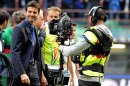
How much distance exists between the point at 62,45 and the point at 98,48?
0.51 meters

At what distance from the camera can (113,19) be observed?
64.1ft

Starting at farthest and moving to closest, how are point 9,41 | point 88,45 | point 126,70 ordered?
point 126,70 < point 9,41 < point 88,45

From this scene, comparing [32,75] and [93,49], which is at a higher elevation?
[93,49]

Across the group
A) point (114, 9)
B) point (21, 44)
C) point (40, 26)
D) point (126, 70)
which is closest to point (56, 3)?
point (114, 9)

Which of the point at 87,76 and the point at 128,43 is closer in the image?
the point at 87,76

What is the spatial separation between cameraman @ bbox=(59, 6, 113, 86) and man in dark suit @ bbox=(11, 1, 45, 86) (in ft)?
1.92

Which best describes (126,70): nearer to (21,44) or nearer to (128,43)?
(128,43)

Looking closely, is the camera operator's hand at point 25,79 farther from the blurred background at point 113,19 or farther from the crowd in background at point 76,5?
the crowd in background at point 76,5

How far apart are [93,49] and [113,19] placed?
1102cm

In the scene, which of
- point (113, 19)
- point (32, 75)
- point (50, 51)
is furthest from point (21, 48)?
point (113, 19)

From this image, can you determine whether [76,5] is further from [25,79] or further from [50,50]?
[25,79]

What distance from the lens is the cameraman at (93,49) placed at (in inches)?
333

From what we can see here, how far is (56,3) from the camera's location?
65.0 ft

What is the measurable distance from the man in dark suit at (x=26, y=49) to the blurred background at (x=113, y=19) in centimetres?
986
